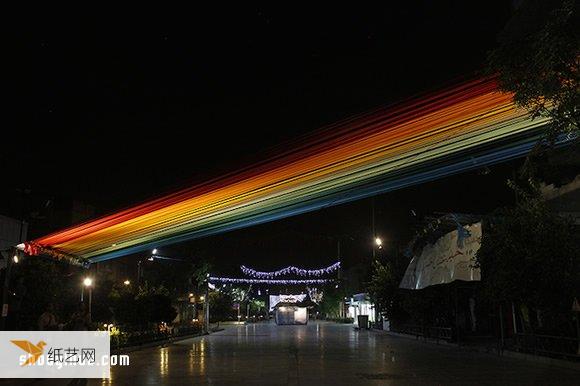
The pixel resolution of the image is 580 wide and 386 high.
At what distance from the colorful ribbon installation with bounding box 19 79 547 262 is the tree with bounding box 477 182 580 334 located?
5794mm

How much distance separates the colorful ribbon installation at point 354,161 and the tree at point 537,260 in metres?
5.79

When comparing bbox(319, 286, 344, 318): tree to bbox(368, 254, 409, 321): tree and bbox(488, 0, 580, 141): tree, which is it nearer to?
bbox(368, 254, 409, 321): tree

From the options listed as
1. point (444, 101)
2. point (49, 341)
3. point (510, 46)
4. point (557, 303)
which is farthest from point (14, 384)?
point (557, 303)

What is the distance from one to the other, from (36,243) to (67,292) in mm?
2867

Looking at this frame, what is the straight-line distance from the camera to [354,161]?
1550 centimetres

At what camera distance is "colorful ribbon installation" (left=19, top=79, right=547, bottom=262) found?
43.2ft

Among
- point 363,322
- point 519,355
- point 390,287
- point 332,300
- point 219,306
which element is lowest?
point 519,355

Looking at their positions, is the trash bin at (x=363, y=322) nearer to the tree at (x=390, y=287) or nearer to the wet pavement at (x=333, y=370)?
the tree at (x=390, y=287)

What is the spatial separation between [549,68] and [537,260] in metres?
13.5

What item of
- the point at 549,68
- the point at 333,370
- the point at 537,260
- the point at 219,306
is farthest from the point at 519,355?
the point at 219,306

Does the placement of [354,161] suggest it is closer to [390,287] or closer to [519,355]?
[519,355]

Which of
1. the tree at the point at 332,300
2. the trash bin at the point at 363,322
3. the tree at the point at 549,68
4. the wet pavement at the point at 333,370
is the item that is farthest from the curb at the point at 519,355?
the tree at the point at 332,300

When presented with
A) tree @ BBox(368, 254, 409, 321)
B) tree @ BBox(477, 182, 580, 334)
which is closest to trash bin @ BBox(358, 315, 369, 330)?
tree @ BBox(368, 254, 409, 321)

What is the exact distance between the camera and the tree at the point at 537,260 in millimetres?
21406
